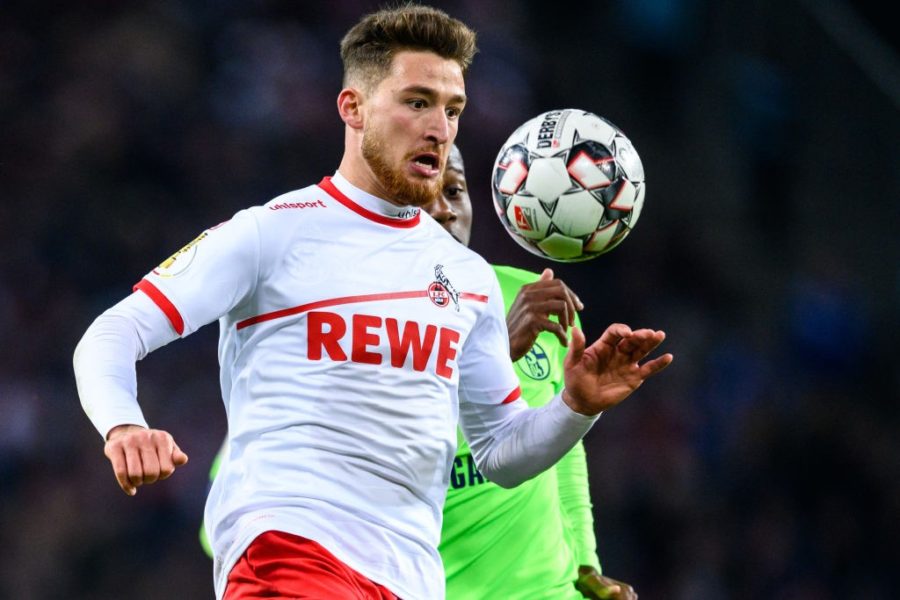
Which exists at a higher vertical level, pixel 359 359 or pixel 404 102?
pixel 404 102

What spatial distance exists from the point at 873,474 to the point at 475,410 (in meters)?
7.50

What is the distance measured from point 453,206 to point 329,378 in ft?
5.84

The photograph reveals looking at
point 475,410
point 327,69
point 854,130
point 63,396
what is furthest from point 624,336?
point 854,130

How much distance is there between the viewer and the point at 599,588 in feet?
13.6

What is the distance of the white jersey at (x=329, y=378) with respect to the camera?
2.75 metres

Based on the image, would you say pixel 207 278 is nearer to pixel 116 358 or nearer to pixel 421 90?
pixel 116 358

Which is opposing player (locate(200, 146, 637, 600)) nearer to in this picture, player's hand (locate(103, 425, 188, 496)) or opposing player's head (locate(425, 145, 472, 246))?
opposing player's head (locate(425, 145, 472, 246))

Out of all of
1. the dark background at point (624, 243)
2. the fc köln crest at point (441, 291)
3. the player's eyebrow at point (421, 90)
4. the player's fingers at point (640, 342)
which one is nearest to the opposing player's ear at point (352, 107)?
the player's eyebrow at point (421, 90)

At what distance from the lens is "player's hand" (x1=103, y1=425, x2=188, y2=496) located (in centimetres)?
232

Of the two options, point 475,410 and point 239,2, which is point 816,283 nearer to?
point 239,2

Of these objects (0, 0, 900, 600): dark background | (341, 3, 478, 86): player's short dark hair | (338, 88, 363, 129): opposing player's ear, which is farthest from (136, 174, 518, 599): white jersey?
(0, 0, 900, 600): dark background

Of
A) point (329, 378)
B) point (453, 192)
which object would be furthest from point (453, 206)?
point (329, 378)

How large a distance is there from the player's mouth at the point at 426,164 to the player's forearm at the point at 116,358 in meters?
0.76

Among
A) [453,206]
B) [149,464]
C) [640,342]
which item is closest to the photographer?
[149,464]
